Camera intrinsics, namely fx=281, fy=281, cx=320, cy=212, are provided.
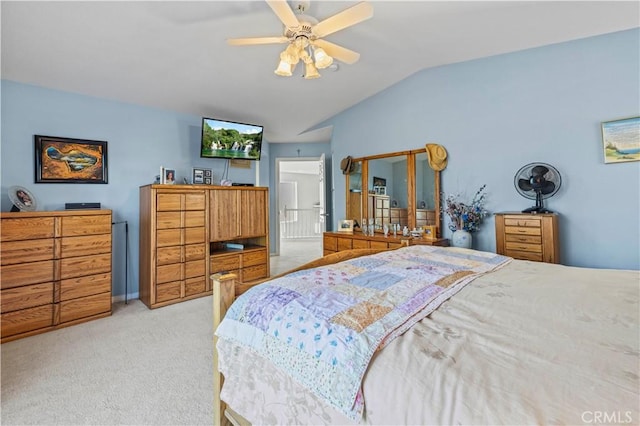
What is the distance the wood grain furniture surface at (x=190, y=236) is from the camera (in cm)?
319

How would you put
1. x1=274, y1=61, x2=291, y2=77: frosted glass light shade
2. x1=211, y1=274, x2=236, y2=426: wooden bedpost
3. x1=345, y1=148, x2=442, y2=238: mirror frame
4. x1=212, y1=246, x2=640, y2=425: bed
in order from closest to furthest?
1. x1=212, y1=246, x2=640, y2=425: bed
2. x1=211, y1=274, x2=236, y2=426: wooden bedpost
3. x1=274, y1=61, x2=291, y2=77: frosted glass light shade
4. x1=345, y1=148, x2=442, y2=238: mirror frame

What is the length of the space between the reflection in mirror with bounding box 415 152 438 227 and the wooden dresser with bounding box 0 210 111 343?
11.8 ft

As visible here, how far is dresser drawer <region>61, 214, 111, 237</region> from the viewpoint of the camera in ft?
8.82

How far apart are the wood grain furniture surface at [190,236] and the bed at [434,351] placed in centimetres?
234

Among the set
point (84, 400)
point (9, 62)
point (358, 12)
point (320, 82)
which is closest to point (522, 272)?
point (358, 12)

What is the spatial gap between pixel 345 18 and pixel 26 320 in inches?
142

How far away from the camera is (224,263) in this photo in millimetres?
3738

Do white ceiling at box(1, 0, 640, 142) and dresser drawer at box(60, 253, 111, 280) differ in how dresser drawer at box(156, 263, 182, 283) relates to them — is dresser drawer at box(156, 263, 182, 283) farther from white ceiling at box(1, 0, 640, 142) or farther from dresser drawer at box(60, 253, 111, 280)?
white ceiling at box(1, 0, 640, 142)

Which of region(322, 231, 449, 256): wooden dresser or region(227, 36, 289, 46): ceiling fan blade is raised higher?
region(227, 36, 289, 46): ceiling fan blade

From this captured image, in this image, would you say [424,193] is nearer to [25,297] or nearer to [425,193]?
[425,193]

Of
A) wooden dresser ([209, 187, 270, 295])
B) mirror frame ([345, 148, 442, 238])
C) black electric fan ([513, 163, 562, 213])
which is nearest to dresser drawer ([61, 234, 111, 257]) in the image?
wooden dresser ([209, 187, 270, 295])

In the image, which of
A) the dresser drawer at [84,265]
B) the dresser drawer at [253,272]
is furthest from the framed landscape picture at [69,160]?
the dresser drawer at [253,272]

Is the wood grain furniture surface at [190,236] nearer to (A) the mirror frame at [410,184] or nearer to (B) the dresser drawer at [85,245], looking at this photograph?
(B) the dresser drawer at [85,245]

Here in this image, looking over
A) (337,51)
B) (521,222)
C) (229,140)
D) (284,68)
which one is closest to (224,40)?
(284,68)
